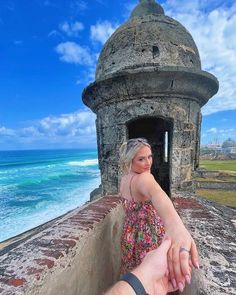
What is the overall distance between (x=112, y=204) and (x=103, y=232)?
23.6 inches

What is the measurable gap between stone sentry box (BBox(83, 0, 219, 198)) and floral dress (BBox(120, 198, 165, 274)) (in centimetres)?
215

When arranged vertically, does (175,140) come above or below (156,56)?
below

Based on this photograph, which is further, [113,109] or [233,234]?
[113,109]

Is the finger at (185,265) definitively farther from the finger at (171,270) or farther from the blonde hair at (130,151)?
Result: the blonde hair at (130,151)

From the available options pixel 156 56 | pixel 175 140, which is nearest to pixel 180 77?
pixel 156 56

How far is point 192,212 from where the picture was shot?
8.64ft

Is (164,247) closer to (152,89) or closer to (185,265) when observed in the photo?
(185,265)

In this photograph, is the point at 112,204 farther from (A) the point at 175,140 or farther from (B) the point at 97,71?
(B) the point at 97,71

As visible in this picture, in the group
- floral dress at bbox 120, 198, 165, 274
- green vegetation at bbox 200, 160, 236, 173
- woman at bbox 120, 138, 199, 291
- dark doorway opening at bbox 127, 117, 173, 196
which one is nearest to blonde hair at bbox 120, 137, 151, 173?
woman at bbox 120, 138, 199, 291

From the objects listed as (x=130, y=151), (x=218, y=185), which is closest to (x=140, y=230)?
(x=130, y=151)

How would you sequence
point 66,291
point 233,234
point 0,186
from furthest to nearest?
point 0,186
point 233,234
point 66,291

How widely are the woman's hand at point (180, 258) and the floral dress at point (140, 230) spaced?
2.94 feet

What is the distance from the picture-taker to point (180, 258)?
0.95 meters

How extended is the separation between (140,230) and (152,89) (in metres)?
2.56
